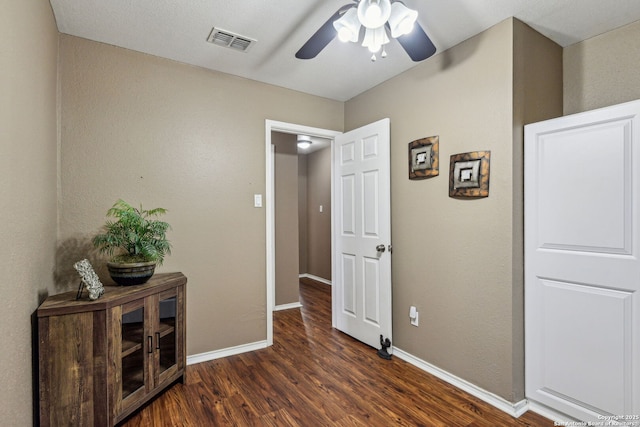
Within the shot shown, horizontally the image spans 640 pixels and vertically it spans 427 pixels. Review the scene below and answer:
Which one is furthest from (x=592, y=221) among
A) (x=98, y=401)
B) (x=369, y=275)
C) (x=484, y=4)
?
(x=98, y=401)

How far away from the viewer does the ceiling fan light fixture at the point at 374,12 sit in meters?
1.37

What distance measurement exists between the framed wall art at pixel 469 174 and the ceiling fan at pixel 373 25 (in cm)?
83

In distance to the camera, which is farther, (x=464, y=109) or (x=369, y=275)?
(x=369, y=275)

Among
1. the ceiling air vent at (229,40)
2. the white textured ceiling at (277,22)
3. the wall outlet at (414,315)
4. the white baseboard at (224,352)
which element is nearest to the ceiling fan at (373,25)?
the white textured ceiling at (277,22)

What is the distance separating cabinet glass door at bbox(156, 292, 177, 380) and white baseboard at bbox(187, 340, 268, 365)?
421 mm

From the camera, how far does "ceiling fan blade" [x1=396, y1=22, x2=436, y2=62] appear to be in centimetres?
153

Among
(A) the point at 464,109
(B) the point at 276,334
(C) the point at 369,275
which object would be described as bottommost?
(B) the point at 276,334

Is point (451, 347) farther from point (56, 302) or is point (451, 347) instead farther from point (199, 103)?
point (199, 103)

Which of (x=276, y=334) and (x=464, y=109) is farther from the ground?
(x=464, y=109)

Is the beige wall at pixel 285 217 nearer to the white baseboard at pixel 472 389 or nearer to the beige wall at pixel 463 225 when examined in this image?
the beige wall at pixel 463 225

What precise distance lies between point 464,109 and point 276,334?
2.67 meters

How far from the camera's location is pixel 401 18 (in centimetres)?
141

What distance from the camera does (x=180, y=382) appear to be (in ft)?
7.40

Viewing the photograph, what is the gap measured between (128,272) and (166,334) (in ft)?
1.65
